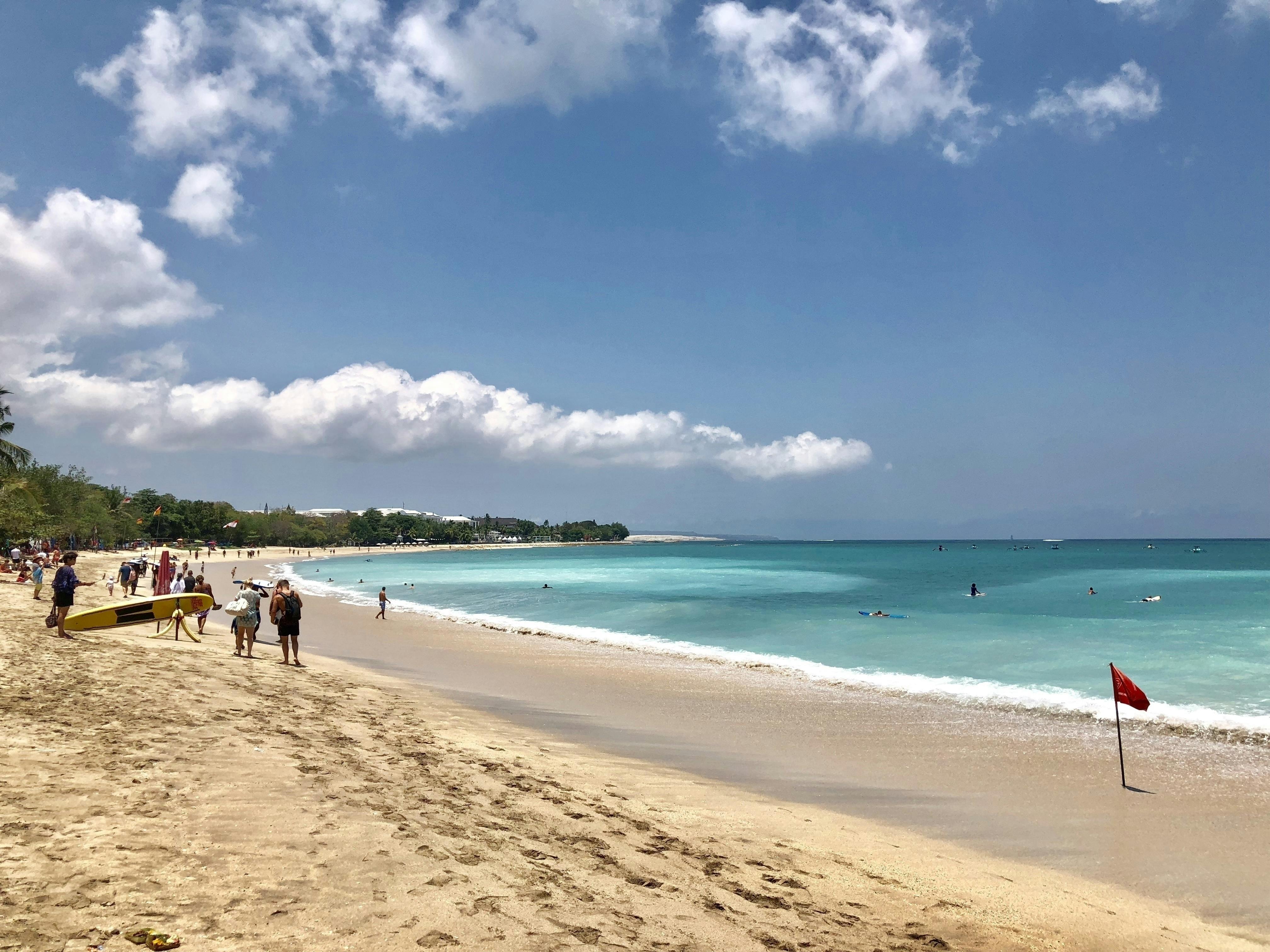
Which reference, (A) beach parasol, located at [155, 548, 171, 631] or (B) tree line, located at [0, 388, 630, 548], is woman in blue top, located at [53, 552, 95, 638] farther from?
(B) tree line, located at [0, 388, 630, 548]

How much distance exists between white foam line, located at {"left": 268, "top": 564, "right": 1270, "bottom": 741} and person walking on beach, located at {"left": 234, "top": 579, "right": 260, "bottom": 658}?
11.4m

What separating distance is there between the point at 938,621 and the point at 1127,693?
2245 centimetres

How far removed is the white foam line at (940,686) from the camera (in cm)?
1327

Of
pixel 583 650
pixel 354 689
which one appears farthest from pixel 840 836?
pixel 583 650

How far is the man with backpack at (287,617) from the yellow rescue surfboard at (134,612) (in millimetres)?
3840

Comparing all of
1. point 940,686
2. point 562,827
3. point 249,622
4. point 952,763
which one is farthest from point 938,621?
point 562,827

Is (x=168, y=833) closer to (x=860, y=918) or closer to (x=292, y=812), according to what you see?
(x=292, y=812)

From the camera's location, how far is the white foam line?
13266 mm

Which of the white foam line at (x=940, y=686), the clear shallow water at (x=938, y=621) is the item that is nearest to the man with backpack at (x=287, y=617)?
the white foam line at (x=940, y=686)

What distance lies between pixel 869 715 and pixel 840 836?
21.9ft

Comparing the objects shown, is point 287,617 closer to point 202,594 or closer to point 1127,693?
point 202,594

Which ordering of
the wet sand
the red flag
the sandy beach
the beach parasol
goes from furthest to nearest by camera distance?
the beach parasol → the red flag → the wet sand → the sandy beach

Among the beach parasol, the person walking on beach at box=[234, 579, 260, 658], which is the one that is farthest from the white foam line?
the beach parasol

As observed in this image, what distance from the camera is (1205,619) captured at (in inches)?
1209
